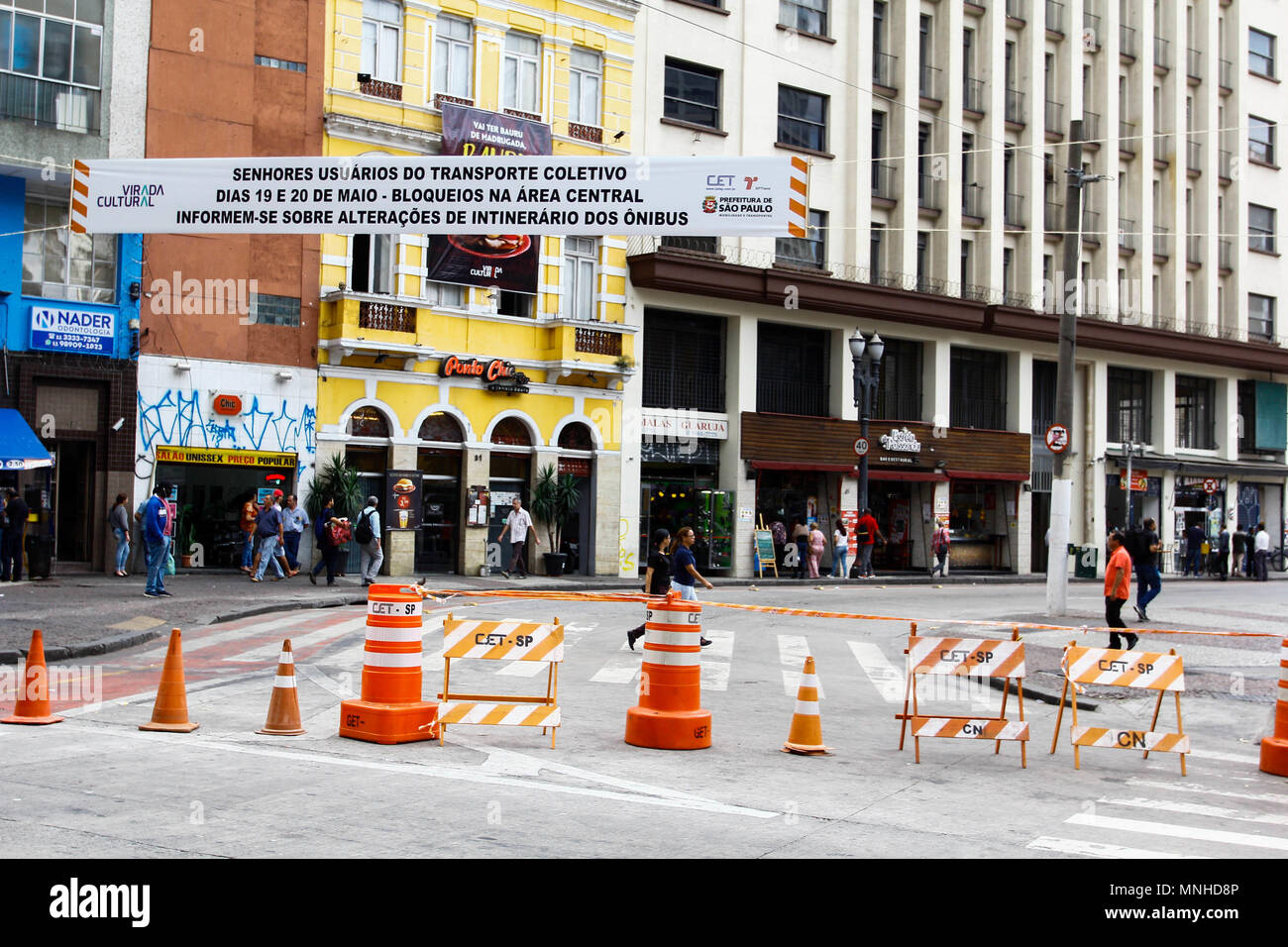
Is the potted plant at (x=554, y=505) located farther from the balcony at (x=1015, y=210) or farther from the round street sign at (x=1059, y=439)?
the balcony at (x=1015, y=210)

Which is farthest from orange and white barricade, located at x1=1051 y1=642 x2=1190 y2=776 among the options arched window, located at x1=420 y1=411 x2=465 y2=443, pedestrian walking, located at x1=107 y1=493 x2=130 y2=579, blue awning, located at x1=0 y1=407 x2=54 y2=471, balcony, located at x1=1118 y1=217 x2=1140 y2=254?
balcony, located at x1=1118 y1=217 x2=1140 y2=254

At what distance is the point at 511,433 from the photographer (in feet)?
106

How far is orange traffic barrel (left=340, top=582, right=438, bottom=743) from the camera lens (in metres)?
10.1

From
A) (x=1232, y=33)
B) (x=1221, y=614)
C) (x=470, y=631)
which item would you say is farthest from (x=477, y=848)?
(x=1232, y=33)

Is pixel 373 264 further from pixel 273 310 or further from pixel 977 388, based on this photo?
pixel 977 388

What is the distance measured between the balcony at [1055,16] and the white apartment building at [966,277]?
67mm

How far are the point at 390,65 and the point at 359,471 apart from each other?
9464mm

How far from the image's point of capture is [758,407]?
36750mm

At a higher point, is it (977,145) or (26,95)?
(977,145)

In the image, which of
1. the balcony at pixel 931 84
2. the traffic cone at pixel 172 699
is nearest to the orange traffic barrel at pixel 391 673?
the traffic cone at pixel 172 699

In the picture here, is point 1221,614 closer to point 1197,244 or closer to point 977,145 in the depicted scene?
point 977,145

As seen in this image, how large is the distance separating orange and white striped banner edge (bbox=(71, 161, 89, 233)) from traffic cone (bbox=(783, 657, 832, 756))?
9.08 meters

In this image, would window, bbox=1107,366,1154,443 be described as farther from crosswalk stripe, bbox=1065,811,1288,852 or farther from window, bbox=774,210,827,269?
crosswalk stripe, bbox=1065,811,1288,852
